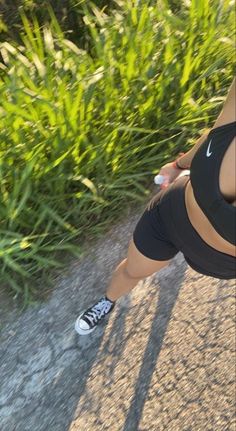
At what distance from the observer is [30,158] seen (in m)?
1.89

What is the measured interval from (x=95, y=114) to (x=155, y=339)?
95 centimetres

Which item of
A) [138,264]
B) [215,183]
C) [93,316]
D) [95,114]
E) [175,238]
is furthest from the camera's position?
[95,114]

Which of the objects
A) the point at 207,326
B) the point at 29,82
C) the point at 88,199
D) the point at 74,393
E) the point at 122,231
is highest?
the point at 29,82

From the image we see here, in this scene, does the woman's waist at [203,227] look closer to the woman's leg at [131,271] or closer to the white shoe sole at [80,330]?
the woman's leg at [131,271]

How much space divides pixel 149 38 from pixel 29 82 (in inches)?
23.2

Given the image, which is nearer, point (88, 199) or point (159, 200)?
point (159, 200)

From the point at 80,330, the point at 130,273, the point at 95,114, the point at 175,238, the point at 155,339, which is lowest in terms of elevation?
the point at 155,339

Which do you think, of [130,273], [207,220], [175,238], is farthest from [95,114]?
[207,220]

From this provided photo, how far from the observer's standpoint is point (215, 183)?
118 centimetres

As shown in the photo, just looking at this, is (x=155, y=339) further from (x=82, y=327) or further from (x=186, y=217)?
(x=186, y=217)

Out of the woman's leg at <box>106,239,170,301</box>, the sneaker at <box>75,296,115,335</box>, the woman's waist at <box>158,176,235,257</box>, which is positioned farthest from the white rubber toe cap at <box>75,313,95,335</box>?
the woman's waist at <box>158,176,235,257</box>

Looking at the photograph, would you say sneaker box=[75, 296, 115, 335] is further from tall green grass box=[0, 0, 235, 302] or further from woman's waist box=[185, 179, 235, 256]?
woman's waist box=[185, 179, 235, 256]

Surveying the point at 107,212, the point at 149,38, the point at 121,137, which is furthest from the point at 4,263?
the point at 149,38

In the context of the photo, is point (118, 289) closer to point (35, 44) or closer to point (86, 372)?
point (86, 372)
